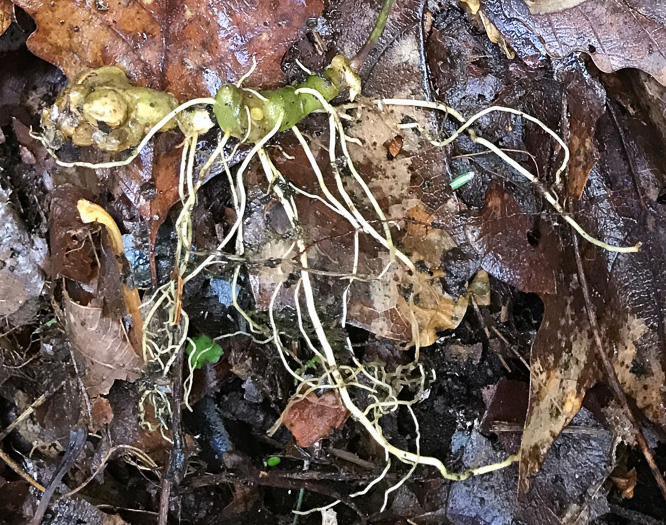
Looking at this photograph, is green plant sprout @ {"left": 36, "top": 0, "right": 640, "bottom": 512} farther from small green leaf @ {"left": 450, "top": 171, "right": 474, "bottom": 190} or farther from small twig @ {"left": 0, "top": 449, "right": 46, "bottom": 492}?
small twig @ {"left": 0, "top": 449, "right": 46, "bottom": 492}

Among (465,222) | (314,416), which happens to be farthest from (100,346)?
(465,222)

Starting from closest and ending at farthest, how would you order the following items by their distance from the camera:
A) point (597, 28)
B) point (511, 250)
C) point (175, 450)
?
1. point (597, 28)
2. point (511, 250)
3. point (175, 450)

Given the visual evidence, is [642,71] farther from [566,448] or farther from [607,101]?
[566,448]

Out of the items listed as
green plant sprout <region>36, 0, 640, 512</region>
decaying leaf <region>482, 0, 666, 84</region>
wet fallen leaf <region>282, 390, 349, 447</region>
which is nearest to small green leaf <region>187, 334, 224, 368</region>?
green plant sprout <region>36, 0, 640, 512</region>

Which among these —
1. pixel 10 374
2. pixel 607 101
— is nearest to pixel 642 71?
pixel 607 101

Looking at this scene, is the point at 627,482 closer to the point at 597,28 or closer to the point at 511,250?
the point at 511,250
